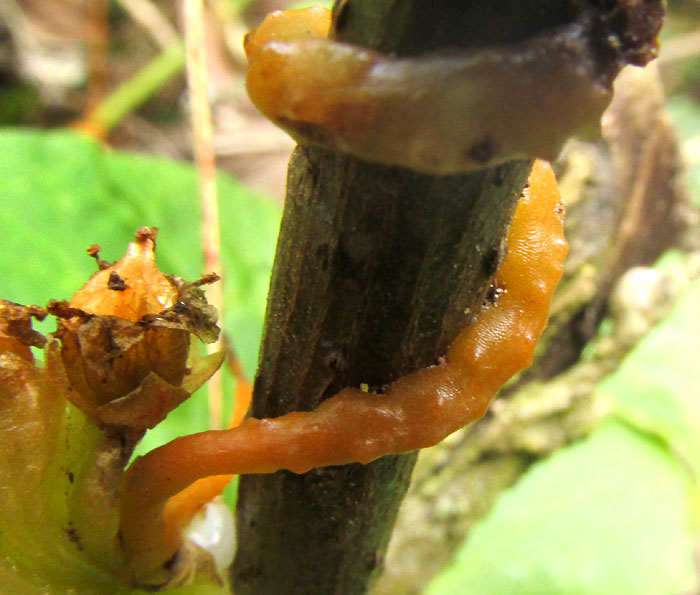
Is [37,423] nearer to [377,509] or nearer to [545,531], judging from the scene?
[377,509]

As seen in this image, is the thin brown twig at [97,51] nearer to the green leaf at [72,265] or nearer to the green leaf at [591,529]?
the green leaf at [72,265]

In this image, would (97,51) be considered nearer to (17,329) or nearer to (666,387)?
(666,387)

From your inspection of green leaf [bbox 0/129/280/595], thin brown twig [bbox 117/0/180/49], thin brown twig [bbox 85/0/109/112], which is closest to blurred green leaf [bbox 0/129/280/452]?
green leaf [bbox 0/129/280/595]

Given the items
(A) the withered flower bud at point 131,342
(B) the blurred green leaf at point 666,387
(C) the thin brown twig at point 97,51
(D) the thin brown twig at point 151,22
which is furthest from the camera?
(C) the thin brown twig at point 97,51

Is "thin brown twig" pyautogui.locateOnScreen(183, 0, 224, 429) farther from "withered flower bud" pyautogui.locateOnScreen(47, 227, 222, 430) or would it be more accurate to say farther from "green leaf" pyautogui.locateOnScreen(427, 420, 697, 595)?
"withered flower bud" pyautogui.locateOnScreen(47, 227, 222, 430)

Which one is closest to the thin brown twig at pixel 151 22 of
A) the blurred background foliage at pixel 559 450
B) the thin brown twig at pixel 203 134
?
the blurred background foliage at pixel 559 450

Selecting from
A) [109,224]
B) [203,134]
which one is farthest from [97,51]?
[203,134]
